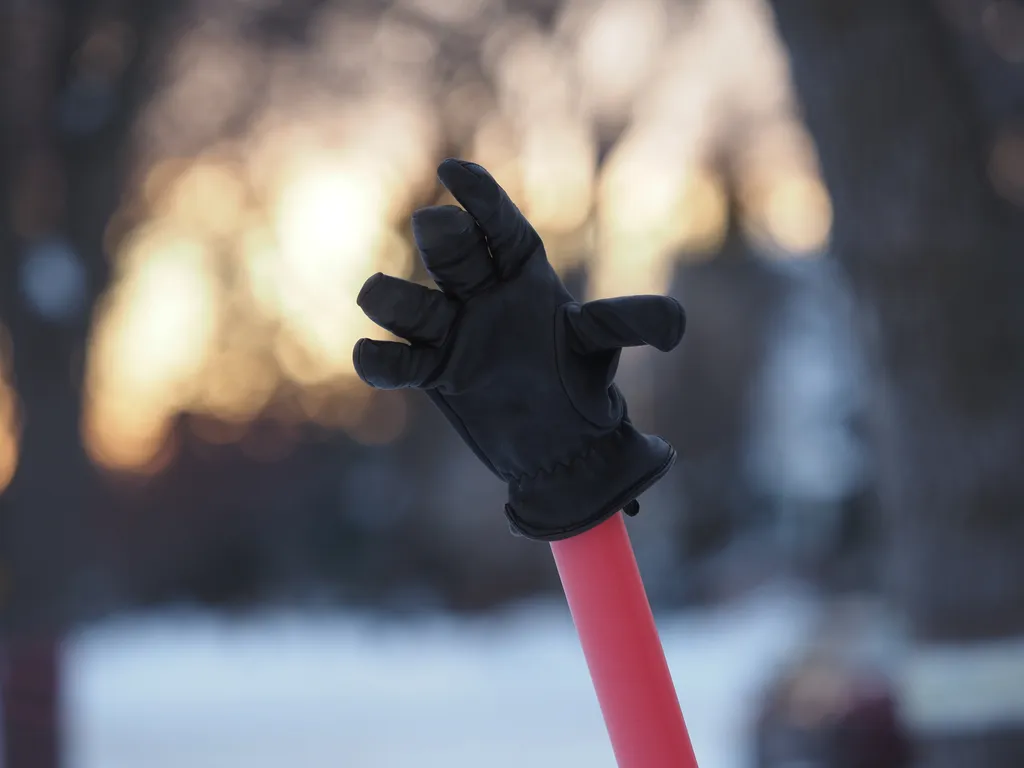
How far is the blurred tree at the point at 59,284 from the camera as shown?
479 centimetres

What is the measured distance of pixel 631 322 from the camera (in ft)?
2.56

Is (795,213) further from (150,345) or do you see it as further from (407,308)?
(407,308)

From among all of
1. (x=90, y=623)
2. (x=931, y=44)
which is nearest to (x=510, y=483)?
(x=931, y=44)

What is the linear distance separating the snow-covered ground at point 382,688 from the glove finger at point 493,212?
372 cm

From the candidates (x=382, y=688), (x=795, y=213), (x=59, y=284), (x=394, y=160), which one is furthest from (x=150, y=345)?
(x=795, y=213)

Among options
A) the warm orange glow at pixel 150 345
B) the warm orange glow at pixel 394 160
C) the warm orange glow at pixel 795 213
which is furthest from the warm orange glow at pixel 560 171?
the warm orange glow at pixel 150 345

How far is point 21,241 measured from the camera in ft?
16.4

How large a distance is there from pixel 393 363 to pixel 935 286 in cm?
266

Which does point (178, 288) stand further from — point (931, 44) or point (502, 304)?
point (502, 304)

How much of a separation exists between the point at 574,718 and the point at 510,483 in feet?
19.5

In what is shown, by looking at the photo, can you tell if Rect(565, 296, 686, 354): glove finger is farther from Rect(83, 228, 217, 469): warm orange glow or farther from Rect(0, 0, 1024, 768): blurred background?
Rect(83, 228, 217, 469): warm orange glow

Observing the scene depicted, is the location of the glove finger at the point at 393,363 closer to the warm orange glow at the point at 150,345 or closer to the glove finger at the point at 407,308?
the glove finger at the point at 407,308

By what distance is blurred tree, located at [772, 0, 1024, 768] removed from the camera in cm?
301

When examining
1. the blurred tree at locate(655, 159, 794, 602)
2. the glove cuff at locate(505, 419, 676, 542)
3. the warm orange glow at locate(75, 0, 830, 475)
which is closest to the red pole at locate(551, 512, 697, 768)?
the glove cuff at locate(505, 419, 676, 542)
